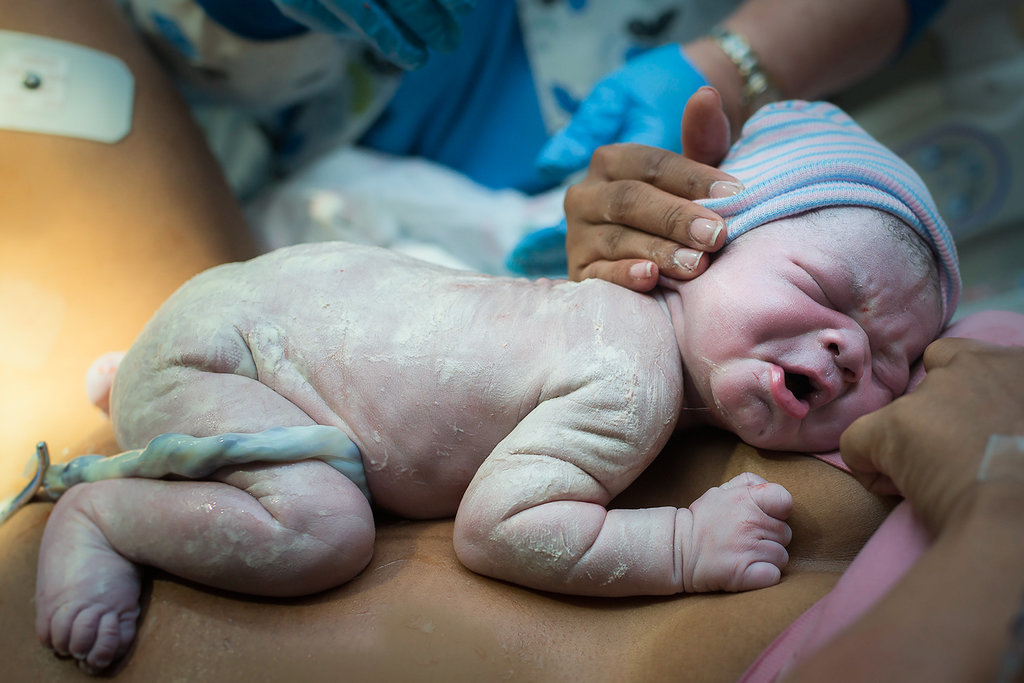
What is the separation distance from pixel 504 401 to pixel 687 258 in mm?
354

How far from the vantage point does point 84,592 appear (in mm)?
885

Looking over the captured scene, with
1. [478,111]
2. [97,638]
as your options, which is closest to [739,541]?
[97,638]

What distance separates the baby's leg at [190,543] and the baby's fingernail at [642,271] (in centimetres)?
53

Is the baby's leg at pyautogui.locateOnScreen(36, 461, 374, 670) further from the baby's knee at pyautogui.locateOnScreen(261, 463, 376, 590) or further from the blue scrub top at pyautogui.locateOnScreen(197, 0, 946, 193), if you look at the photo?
the blue scrub top at pyautogui.locateOnScreen(197, 0, 946, 193)

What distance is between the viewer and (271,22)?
171cm

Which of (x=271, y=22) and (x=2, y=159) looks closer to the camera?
(x=2, y=159)

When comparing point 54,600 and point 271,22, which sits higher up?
point 271,22

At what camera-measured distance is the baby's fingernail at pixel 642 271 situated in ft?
3.58

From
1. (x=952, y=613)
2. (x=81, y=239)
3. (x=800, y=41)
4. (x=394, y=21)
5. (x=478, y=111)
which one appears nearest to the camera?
(x=952, y=613)

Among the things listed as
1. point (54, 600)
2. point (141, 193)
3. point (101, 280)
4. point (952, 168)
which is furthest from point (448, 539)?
point (952, 168)

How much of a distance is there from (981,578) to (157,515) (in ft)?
2.98

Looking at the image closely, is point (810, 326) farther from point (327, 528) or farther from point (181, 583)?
point (181, 583)

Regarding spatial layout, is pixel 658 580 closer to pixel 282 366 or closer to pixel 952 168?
pixel 282 366

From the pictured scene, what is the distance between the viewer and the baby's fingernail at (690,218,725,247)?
1.04 metres
